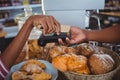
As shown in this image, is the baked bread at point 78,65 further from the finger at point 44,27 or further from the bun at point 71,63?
the finger at point 44,27

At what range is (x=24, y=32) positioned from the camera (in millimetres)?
823

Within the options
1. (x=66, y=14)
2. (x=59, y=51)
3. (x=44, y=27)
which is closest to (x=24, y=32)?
(x=44, y=27)

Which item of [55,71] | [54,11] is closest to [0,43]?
[54,11]

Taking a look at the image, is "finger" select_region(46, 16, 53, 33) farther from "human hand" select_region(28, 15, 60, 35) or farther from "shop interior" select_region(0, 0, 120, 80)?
"shop interior" select_region(0, 0, 120, 80)

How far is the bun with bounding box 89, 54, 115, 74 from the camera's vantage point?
1.95 feet

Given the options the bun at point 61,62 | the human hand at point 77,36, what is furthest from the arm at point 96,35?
the bun at point 61,62

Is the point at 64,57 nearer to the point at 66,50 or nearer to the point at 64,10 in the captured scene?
the point at 66,50

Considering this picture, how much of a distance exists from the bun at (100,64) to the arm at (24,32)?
0.23 metres

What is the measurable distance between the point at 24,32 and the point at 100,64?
1.29ft

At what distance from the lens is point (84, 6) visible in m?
1.20

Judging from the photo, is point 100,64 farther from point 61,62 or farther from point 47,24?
point 47,24

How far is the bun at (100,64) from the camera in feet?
1.95

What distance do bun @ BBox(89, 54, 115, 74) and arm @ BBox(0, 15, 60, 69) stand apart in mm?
227

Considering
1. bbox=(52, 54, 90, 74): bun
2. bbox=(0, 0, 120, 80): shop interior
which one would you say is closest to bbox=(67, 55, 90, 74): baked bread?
bbox=(52, 54, 90, 74): bun
